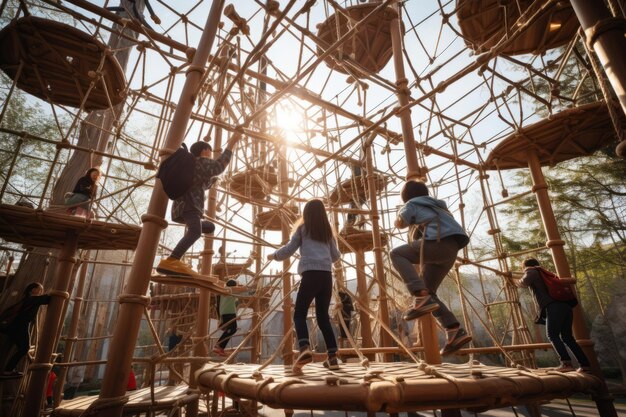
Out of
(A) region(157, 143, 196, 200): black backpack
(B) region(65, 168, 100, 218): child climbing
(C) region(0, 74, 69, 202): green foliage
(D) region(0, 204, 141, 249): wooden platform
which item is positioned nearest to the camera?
(A) region(157, 143, 196, 200): black backpack

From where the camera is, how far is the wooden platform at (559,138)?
15.4 ft

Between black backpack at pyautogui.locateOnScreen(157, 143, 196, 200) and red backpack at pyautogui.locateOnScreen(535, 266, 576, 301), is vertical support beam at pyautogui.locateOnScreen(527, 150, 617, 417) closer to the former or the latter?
red backpack at pyautogui.locateOnScreen(535, 266, 576, 301)

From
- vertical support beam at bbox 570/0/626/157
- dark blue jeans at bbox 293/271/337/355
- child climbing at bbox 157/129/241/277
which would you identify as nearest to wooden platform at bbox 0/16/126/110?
child climbing at bbox 157/129/241/277

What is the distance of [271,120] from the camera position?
290 inches

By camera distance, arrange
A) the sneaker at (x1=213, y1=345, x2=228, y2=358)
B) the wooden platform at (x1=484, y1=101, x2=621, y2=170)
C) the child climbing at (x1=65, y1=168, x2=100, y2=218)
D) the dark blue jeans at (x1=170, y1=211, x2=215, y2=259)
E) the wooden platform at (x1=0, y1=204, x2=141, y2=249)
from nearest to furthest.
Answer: the dark blue jeans at (x1=170, y1=211, x2=215, y2=259) → the wooden platform at (x1=0, y1=204, x2=141, y2=249) → the wooden platform at (x1=484, y1=101, x2=621, y2=170) → the child climbing at (x1=65, y1=168, x2=100, y2=218) → the sneaker at (x1=213, y1=345, x2=228, y2=358)

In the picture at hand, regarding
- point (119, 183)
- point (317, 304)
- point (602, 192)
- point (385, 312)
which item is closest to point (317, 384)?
point (317, 304)

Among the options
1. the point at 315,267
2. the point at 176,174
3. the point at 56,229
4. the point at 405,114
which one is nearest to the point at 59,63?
the point at 56,229

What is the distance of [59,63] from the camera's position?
4.79 meters

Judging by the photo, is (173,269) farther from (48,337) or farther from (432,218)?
(48,337)

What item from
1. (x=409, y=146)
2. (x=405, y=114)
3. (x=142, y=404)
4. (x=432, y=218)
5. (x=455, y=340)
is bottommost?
(x=142, y=404)

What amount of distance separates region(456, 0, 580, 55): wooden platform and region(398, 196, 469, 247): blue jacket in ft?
11.7

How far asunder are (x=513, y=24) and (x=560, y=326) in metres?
4.78

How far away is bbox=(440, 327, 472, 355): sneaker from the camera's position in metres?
2.91

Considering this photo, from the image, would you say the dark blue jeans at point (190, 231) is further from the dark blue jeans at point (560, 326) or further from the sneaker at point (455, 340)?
the dark blue jeans at point (560, 326)
